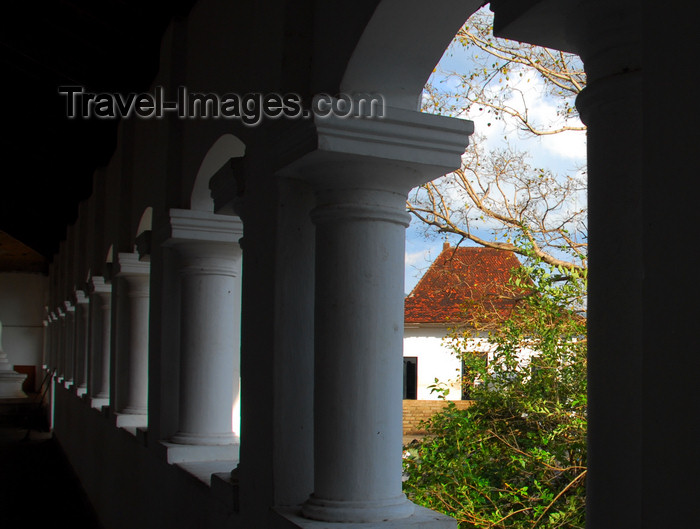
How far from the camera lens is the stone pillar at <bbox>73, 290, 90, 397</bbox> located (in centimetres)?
1286

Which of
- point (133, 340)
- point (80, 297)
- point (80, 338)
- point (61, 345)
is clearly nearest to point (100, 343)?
point (80, 297)

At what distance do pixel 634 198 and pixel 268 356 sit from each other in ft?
6.53

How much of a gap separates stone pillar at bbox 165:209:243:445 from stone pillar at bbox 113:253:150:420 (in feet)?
8.44

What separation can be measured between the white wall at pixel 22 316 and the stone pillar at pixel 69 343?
14880 millimetres

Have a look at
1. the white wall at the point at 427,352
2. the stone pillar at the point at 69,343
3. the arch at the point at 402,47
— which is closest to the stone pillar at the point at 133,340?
the arch at the point at 402,47

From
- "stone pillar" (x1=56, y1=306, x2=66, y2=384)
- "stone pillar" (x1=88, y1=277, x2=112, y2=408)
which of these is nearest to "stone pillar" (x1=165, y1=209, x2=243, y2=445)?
"stone pillar" (x1=88, y1=277, x2=112, y2=408)

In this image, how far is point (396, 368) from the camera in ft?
10.0

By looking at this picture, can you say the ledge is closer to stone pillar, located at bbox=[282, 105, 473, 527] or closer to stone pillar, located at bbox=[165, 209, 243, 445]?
stone pillar, located at bbox=[165, 209, 243, 445]

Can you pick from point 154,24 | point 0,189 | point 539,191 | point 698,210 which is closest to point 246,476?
point 698,210

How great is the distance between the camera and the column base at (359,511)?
2914 millimetres

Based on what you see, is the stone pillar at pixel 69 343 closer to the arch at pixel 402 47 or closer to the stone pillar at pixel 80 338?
the stone pillar at pixel 80 338

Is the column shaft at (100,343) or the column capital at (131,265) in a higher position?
the column capital at (131,265)

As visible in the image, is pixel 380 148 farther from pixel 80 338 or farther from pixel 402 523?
pixel 80 338

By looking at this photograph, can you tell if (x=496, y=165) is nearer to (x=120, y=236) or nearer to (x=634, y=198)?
(x=120, y=236)
